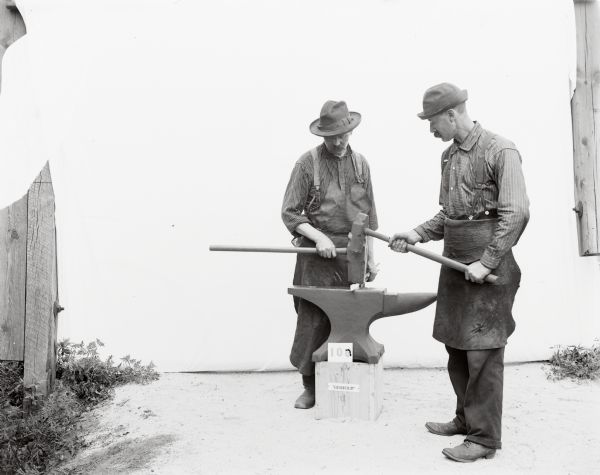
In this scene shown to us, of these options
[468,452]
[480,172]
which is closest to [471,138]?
[480,172]

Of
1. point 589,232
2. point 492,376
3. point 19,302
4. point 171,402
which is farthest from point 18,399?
point 589,232

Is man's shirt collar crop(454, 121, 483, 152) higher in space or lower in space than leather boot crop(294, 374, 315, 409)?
higher

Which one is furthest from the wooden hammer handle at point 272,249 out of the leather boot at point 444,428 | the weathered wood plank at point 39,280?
the weathered wood plank at point 39,280

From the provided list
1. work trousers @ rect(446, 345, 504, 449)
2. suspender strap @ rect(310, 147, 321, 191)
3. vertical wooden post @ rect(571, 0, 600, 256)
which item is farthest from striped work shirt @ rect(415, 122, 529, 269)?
vertical wooden post @ rect(571, 0, 600, 256)

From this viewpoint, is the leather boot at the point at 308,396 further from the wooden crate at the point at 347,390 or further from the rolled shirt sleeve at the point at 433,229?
the rolled shirt sleeve at the point at 433,229

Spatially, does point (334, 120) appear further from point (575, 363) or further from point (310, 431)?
point (575, 363)

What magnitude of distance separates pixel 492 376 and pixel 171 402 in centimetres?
232

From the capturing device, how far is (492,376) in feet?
10.0

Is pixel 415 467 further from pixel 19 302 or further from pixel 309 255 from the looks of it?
pixel 19 302

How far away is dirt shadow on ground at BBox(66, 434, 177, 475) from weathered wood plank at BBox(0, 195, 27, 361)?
133 centimetres

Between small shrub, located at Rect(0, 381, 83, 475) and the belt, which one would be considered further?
small shrub, located at Rect(0, 381, 83, 475)

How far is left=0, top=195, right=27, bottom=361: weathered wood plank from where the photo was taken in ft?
14.9

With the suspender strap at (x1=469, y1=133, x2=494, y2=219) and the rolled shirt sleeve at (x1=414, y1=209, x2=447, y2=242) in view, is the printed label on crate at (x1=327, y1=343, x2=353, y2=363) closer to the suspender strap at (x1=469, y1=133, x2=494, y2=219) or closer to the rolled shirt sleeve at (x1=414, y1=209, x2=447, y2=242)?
the rolled shirt sleeve at (x1=414, y1=209, x2=447, y2=242)

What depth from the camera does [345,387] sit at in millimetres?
3646
